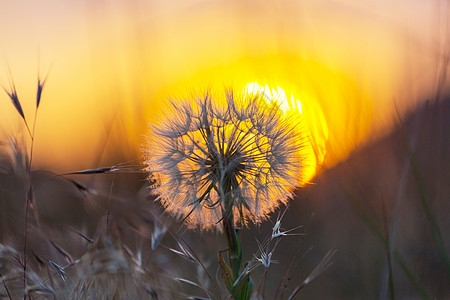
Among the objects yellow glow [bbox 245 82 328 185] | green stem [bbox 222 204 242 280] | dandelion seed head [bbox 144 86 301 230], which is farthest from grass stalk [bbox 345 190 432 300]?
green stem [bbox 222 204 242 280]

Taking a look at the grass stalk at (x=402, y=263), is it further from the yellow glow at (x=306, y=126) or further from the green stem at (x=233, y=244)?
the green stem at (x=233, y=244)

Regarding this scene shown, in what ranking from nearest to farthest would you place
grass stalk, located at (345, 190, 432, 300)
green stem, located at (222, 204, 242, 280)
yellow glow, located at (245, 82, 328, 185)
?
green stem, located at (222, 204, 242, 280) < grass stalk, located at (345, 190, 432, 300) < yellow glow, located at (245, 82, 328, 185)

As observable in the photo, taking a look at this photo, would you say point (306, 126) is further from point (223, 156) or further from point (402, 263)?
point (402, 263)

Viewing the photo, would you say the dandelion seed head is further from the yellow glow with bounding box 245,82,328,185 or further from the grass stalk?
the grass stalk

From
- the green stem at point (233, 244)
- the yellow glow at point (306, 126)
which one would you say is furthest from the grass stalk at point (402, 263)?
the green stem at point (233, 244)

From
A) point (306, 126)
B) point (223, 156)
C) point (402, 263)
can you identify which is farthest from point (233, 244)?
point (306, 126)

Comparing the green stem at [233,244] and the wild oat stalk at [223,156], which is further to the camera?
the wild oat stalk at [223,156]

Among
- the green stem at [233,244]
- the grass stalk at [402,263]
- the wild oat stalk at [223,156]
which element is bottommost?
the grass stalk at [402,263]

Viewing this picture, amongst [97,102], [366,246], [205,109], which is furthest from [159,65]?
[366,246]

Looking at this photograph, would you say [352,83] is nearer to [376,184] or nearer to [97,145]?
[376,184]
